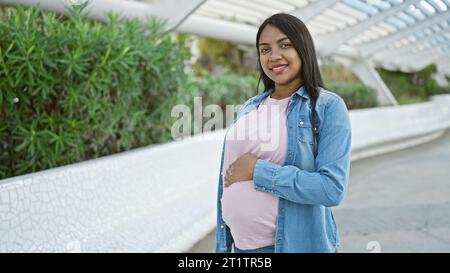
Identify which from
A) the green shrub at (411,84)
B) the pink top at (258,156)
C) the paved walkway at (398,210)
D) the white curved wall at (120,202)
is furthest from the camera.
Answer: the green shrub at (411,84)

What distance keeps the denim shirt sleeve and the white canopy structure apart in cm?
99

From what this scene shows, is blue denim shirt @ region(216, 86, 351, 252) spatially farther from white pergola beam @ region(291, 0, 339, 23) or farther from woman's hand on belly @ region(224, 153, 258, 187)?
white pergola beam @ region(291, 0, 339, 23)

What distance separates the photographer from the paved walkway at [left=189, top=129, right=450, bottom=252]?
2.94m

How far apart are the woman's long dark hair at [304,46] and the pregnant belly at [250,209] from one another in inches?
9.7

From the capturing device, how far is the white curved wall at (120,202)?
2033 millimetres

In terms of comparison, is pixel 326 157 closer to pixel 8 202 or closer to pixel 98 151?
pixel 8 202

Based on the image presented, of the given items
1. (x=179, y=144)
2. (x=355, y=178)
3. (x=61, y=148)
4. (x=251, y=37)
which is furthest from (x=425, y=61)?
(x=61, y=148)

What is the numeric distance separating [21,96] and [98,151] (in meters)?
0.77

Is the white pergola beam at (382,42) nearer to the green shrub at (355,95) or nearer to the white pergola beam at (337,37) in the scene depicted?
the white pergola beam at (337,37)

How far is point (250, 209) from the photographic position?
4.08 feet

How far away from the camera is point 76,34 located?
3.00 meters

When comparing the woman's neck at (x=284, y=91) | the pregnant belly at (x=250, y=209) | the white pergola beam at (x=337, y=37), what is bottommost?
the pregnant belly at (x=250, y=209)

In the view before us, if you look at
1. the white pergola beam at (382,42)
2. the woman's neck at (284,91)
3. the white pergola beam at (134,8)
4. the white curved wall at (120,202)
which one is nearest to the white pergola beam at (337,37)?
the white pergola beam at (382,42)

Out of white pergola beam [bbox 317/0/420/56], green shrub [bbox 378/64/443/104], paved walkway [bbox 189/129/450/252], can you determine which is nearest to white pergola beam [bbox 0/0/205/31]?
paved walkway [bbox 189/129/450/252]
